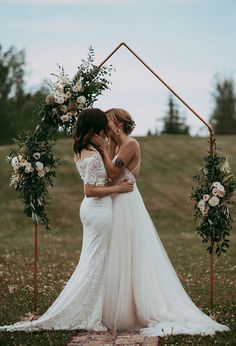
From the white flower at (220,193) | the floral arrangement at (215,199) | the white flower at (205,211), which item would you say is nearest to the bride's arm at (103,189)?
the floral arrangement at (215,199)

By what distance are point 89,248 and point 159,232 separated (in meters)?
15.9

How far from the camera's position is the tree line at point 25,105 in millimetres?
49344

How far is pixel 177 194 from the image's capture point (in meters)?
30.6

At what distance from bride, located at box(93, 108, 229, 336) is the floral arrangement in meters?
1.02

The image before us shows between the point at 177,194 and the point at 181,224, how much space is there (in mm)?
4158

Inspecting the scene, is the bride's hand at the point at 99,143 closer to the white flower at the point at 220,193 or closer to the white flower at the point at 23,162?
the white flower at the point at 23,162

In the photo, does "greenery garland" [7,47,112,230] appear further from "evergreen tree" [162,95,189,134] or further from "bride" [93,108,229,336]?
"evergreen tree" [162,95,189,134]

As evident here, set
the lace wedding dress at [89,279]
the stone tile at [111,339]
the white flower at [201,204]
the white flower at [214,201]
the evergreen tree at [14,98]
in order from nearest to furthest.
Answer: the stone tile at [111,339], the lace wedding dress at [89,279], the white flower at [214,201], the white flower at [201,204], the evergreen tree at [14,98]

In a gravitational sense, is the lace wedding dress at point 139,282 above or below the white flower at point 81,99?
below

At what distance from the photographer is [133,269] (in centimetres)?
909

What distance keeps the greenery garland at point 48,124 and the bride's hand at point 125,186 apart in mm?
1592

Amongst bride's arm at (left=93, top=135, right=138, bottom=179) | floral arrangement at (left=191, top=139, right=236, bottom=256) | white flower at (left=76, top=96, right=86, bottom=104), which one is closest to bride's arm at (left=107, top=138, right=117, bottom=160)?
bride's arm at (left=93, top=135, right=138, bottom=179)

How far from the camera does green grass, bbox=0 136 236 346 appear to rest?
412 inches

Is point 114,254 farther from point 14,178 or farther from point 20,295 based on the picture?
point 20,295
